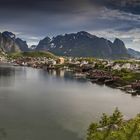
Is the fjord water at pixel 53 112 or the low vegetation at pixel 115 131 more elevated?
the low vegetation at pixel 115 131

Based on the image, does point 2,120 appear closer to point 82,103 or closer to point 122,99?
point 82,103

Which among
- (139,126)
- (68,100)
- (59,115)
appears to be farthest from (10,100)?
(139,126)

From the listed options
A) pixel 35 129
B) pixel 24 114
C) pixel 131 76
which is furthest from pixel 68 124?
pixel 131 76

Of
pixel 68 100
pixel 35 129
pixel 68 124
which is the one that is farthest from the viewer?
pixel 68 100

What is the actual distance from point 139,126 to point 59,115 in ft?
138

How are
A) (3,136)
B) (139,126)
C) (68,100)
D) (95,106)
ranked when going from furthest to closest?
(68,100)
(95,106)
(3,136)
(139,126)

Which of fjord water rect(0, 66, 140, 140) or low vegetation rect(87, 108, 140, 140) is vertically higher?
low vegetation rect(87, 108, 140, 140)

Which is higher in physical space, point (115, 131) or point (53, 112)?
point (115, 131)

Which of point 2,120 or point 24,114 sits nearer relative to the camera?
point 2,120

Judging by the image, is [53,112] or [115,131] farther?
[53,112]

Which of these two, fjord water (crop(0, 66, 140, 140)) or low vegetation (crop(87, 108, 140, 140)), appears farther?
fjord water (crop(0, 66, 140, 140))

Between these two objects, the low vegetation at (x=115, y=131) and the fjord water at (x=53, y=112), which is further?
the fjord water at (x=53, y=112)

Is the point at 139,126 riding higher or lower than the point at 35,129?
higher

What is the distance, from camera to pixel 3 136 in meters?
68.2
